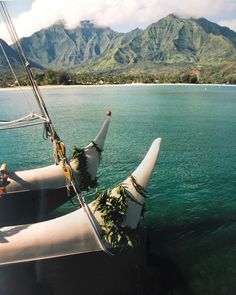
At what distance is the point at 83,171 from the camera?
22188 millimetres

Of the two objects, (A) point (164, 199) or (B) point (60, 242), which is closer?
(B) point (60, 242)

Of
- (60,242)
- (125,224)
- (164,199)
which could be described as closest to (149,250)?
(125,224)

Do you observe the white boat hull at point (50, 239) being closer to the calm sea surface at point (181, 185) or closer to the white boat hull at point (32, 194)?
the calm sea surface at point (181, 185)

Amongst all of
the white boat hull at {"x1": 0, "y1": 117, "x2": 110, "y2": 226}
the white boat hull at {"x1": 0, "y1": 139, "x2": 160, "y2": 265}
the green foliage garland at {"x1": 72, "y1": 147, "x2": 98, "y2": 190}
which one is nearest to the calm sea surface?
the white boat hull at {"x1": 0, "y1": 117, "x2": 110, "y2": 226}

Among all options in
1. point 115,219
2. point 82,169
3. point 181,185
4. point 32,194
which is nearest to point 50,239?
point 115,219

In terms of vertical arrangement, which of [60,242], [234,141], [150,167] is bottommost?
[234,141]

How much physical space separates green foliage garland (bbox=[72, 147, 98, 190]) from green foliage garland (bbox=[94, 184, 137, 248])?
6759mm

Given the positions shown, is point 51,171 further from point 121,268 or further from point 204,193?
point 204,193

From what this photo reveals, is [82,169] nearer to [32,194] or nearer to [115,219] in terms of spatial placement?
[32,194]

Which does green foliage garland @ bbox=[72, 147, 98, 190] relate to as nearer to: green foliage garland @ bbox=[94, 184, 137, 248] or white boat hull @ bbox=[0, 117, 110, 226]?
white boat hull @ bbox=[0, 117, 110, 226]

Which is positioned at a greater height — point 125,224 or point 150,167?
point 150,167

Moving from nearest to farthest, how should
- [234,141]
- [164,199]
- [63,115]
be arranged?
[164,199]
[234,141]
[63,115]

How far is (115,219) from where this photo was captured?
1515 cm

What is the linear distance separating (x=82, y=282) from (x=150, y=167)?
6260 mm
